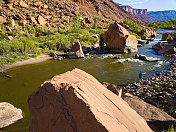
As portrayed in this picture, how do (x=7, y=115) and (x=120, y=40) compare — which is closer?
(x=7, y=115)

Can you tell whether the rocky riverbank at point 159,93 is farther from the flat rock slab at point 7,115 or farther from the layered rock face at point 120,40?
the layered rock face at point 120,40

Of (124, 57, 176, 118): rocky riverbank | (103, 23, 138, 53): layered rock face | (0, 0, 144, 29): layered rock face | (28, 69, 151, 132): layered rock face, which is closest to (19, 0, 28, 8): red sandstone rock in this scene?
(0, 0, 144, 29): layered rock face

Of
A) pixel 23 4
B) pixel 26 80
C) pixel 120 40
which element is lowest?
pixel 26 80

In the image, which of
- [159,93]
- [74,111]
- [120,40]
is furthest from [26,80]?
[120,40]

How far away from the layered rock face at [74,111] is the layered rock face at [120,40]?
21.8 meters

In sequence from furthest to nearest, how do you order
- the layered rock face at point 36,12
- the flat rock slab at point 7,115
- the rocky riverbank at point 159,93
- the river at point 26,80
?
the layered rock face at point 36,12 < the river at point 26,80 < the rocky riverbank at point 159,93 < the flat rock slab at point 7,115

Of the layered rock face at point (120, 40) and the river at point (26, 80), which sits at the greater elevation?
the layered rock face at point (120, 40)

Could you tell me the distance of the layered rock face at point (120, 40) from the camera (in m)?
24.2

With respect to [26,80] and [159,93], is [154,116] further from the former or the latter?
[26,80]

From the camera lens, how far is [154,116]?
5586 mm

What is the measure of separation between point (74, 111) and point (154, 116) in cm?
418

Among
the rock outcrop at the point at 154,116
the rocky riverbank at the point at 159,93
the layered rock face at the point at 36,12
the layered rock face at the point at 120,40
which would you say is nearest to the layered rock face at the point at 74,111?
the rock outcrop at the point at 154,116

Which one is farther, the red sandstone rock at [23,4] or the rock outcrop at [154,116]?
the red sandstone rock at [23,4]

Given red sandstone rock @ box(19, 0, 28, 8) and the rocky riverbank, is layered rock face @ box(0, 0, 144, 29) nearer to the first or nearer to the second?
red sandstone rock @ box(19, 0, 28, 8)
